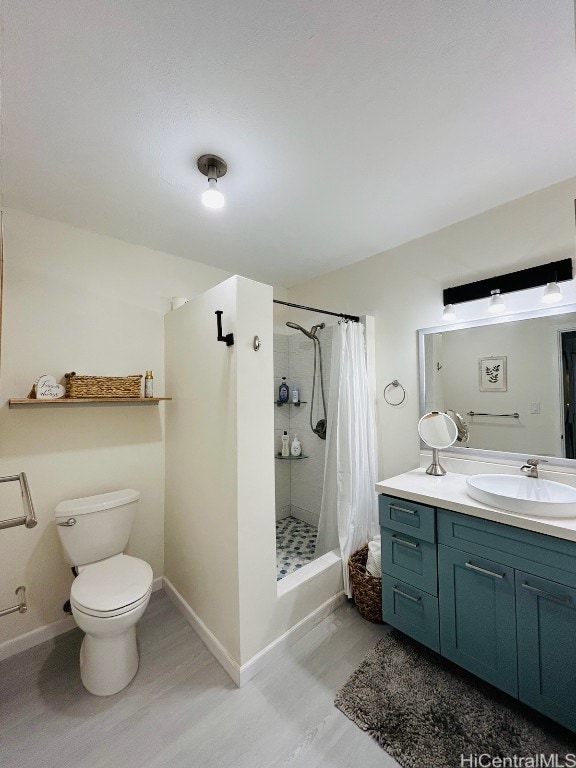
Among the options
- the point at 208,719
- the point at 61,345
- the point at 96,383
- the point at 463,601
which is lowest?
the point at 208,719

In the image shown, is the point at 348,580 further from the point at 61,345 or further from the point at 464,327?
the point at 61,345

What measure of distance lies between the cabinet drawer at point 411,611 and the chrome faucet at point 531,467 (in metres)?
0.84

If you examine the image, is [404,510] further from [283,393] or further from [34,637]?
[34,637]

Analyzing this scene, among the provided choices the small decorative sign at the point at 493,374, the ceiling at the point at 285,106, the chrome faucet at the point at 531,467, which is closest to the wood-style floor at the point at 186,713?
the chrome faucet at the point at 531,467

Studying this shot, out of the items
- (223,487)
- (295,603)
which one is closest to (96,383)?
(223,487)

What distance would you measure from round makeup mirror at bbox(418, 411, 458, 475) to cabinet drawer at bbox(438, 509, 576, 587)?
1.58ft

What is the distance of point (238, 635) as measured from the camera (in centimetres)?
150

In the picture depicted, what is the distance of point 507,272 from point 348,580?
218 centimetres

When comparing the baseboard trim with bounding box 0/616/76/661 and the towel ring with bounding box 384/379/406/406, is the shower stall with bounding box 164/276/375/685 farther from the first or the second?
the towel ring with bounding box 384/379/406/406

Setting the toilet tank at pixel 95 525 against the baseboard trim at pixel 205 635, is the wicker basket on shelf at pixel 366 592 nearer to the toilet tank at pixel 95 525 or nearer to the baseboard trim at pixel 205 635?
the baseboard trim at pixel 205 635

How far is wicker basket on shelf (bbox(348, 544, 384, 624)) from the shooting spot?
1849 mm

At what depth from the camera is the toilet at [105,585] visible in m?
1.44

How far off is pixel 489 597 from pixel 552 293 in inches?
60.6

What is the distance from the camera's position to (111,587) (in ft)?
5.09
